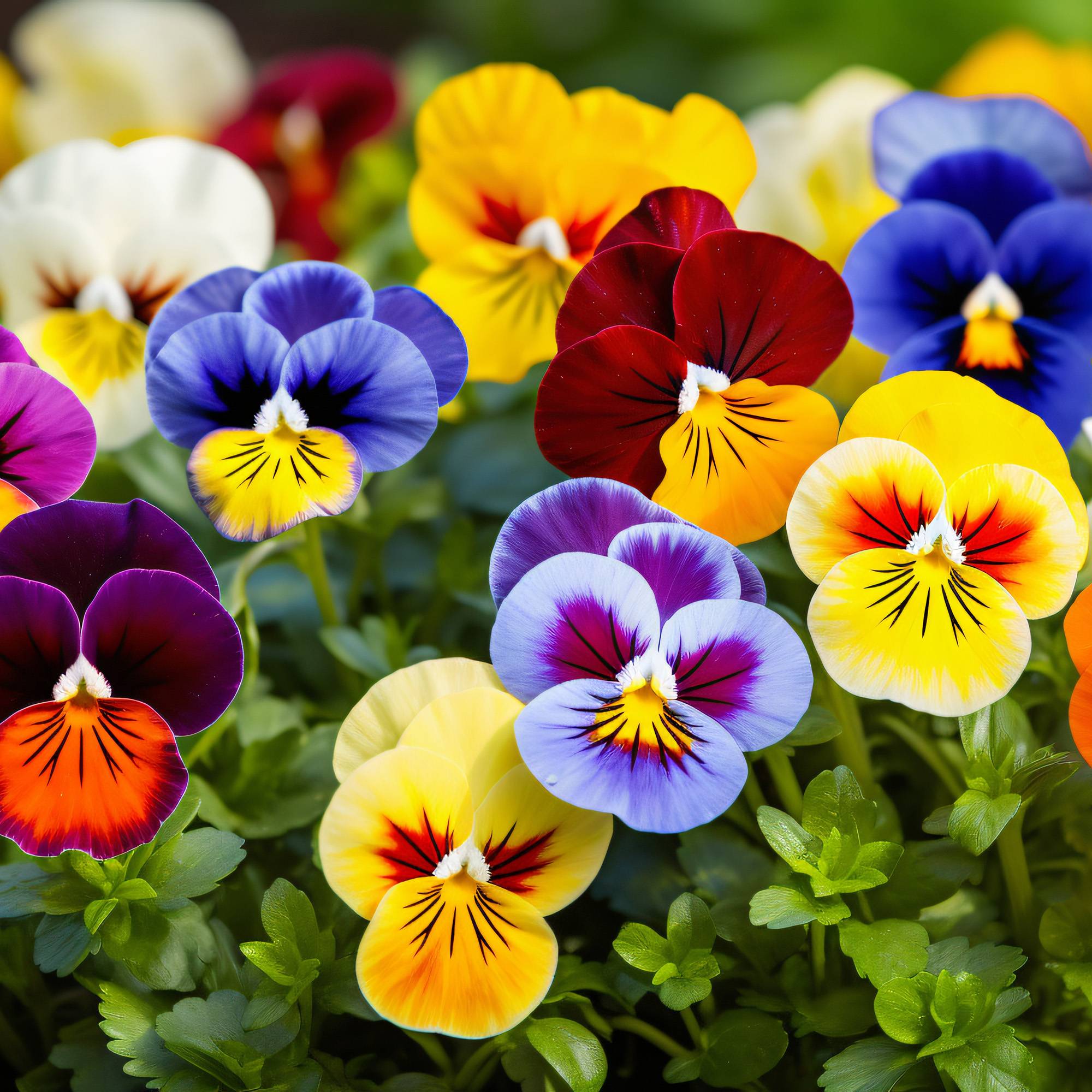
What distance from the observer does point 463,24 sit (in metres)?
2.45

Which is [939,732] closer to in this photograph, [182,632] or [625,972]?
[625,972]

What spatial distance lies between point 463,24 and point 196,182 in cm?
203

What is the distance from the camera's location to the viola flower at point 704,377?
0.46 m

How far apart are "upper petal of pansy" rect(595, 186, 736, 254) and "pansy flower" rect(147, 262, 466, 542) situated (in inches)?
3.5

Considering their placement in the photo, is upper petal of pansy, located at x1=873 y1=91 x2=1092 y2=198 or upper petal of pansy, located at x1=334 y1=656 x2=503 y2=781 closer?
upper petal of pansy, located at x1=334 y1=656 x2=503 y2=781

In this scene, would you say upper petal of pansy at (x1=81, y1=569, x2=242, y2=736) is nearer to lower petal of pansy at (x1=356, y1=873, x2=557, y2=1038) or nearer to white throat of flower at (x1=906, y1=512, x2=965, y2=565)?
lower petal of pansy at (x1=356, y1=873, x2=557, y2=1038)

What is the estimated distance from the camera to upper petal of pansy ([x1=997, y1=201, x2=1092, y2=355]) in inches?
21.4

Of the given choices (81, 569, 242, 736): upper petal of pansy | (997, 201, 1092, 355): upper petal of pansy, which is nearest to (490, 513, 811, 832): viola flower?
(81, 569, 242, 736): upper petal of pansy

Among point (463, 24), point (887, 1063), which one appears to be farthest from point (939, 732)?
point (463, 24)

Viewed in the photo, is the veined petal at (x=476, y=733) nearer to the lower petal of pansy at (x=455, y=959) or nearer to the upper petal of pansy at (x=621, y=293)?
the lower petal of pansy at (x=455, y=959)

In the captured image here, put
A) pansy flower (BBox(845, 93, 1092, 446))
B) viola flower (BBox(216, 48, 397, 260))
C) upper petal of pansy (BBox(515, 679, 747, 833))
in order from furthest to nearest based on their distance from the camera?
viola flower (BBox(216, 48, 397, 260))
pansy flower (BBox(845, 93, 1092, 446))
upper petal of pansy (BBox(515, 679, 747, 833))

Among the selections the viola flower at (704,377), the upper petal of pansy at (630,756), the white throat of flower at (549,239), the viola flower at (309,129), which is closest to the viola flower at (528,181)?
the white throat of flower at (549,239)

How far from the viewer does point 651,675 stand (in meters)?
0.43

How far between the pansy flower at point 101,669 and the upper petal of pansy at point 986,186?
416 millimetres
